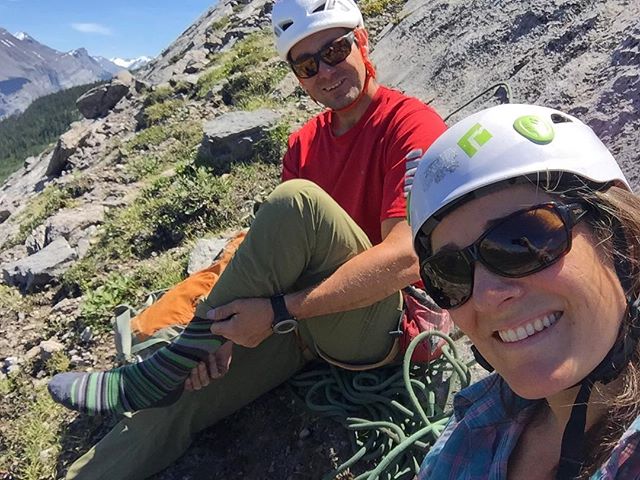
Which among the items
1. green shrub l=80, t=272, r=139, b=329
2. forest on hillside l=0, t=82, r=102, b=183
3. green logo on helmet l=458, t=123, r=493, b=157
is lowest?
green shrub l=80, t=272, r=139, b=329

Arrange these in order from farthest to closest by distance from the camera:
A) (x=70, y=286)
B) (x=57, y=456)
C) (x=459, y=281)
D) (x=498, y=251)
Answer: (x=70, y=286) < (x=57, y=456) < (x=459, y=281) < (x=498, y=251)

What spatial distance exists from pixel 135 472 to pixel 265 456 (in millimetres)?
750

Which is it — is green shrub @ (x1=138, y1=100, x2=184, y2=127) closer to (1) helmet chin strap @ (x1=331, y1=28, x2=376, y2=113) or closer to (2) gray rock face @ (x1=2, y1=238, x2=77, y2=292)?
(2) gray rock face @ (x1=2, y1=238, x2=77, y2=292)

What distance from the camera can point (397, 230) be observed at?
10.7ft

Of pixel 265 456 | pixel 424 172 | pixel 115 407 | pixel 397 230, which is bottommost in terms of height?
pixel 265 456

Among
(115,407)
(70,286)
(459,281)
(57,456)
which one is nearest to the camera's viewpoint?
(459,281)

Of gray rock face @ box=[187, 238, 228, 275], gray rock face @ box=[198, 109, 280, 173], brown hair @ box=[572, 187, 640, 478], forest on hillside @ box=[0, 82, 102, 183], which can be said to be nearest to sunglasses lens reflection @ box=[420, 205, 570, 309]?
brown hair @ box=[572, 187, 640, 478]

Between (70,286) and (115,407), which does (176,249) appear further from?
(115,407)

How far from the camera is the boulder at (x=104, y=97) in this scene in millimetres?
17984

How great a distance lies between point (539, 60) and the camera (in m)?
5.88

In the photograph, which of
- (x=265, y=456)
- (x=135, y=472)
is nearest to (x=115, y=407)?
(x=135, y=472)

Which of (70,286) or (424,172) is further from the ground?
(424,172)

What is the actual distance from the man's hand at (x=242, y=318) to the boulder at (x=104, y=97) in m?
16.1

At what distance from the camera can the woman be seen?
1728 millimetres
